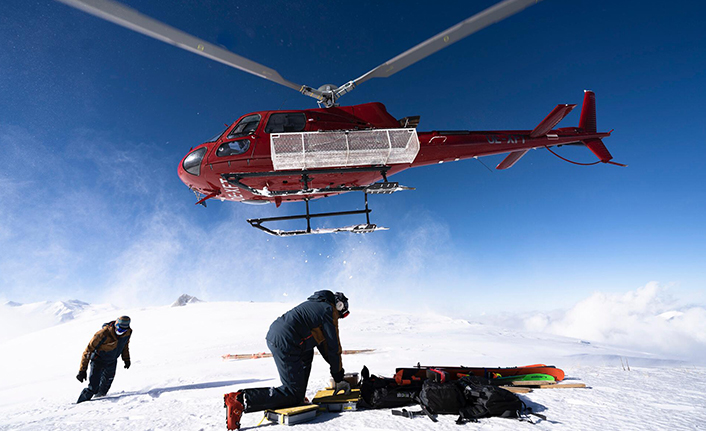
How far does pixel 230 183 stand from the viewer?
714 cm

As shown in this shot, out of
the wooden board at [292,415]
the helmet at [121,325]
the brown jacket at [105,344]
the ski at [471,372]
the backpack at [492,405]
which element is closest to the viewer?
the backpack at [492,405]

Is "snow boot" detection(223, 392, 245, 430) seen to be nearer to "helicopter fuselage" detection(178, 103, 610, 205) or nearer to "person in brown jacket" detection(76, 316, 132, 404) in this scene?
"person in brown jacket" detection(76, 316, 132, 404)

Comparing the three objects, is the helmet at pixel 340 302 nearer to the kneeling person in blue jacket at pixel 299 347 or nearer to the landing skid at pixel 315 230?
the kneeling person in blue jacket at pixel 299 347

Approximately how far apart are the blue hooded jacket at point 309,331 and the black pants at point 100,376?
160 inches

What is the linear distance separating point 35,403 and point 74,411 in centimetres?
152

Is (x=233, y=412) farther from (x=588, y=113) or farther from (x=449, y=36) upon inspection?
(x=588, y=113)

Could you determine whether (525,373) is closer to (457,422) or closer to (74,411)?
(457,422)

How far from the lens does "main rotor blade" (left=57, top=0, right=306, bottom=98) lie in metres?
5.07

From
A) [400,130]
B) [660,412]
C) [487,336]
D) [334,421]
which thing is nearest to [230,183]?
[400,130]

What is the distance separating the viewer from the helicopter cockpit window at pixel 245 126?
724 cm

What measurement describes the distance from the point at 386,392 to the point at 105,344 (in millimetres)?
5396

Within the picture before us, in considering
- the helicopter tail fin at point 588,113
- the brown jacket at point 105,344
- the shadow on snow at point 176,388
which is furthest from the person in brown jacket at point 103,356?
the helicopter tail fin at point 588,113

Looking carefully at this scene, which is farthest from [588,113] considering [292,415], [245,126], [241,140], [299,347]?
[292,415]

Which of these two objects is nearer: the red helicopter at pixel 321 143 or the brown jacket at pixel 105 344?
the brown jacket at pixel 105 344
